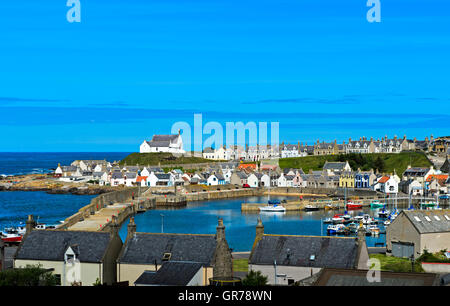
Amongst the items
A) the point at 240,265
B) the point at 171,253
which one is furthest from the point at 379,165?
the point at 171,253

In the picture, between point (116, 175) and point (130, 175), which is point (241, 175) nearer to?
point (130, 175)

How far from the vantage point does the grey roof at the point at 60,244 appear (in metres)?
29.8

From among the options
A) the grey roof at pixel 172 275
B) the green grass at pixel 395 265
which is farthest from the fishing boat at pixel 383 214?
the grey roof at pixel 172 275

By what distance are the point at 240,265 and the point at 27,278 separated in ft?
47.0

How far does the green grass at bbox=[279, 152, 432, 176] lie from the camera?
139m

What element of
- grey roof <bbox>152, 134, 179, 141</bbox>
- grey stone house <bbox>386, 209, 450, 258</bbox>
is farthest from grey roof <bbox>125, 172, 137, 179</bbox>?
grey stone house <bbox>386, 209, 450, 258</bbox>

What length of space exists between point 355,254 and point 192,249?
7.54 metres

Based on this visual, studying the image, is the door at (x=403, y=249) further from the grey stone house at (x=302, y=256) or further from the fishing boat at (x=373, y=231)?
the fishing boat at (x=373, y=231)

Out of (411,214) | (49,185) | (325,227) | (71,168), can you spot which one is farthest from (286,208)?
(71,168)

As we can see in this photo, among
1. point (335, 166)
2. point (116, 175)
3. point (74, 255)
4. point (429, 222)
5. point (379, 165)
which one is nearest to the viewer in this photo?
point (74, 255)

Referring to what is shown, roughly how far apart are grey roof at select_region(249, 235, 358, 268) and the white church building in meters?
125

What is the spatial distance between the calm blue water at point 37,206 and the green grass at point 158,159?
3243cm

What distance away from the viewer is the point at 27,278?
25219 millimetres
